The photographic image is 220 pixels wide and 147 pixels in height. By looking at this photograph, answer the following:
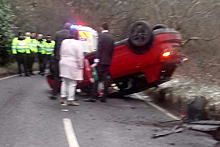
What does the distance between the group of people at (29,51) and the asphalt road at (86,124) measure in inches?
284

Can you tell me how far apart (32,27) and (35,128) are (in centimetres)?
2169

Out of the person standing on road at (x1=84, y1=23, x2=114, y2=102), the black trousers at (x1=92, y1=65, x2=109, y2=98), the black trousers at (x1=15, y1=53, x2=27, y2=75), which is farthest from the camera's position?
the black trousers at (x1=15, y1=53, x2=27, y2=75)

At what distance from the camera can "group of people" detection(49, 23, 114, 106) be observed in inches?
377

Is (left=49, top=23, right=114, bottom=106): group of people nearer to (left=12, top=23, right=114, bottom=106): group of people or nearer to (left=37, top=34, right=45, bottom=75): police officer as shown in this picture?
(left=12, top=23, right=114, bottom=106): group of people

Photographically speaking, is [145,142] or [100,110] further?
[100,110]

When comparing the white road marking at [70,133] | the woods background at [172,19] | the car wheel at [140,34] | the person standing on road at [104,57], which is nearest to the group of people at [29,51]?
the woods background at [172,19]

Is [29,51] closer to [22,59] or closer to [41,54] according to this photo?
[22,59]

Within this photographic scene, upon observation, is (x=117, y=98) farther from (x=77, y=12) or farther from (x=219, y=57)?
(x=77, y=12)

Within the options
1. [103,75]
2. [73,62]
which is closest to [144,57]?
[103,75]

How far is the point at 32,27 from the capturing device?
28.3 meters

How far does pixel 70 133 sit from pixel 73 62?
2.72m

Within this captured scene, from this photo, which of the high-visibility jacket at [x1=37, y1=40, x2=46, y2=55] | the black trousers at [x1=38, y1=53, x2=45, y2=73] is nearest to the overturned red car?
the high-visibility jacket at [x1=37, y1=40, x2=46, y2=55]

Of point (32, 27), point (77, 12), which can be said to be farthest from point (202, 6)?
point (32, 27)

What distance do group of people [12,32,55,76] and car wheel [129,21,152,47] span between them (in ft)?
25.5
